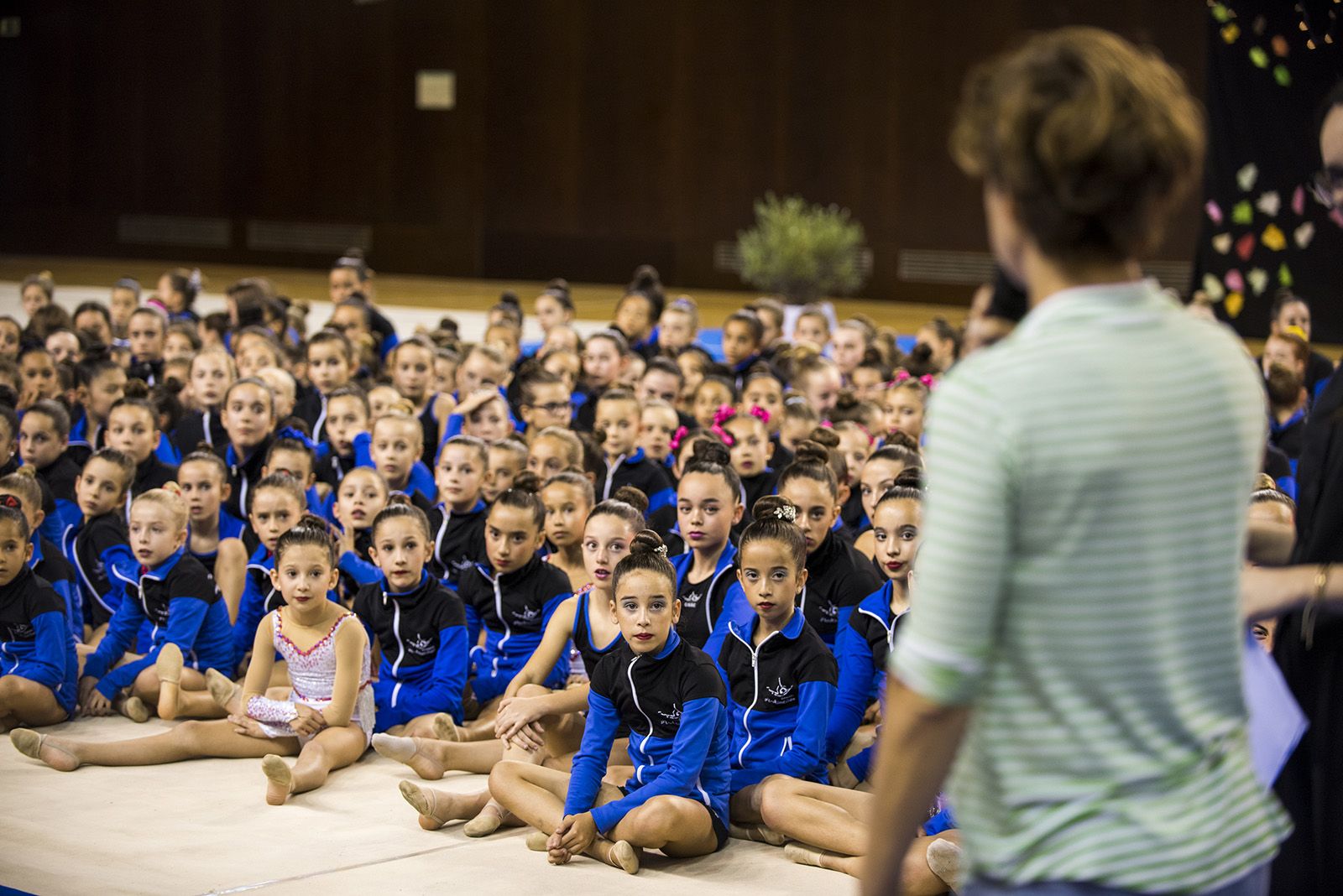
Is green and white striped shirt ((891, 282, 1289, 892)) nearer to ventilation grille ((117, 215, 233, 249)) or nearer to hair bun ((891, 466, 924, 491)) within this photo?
hair bun ((891, 466, 924, 491))

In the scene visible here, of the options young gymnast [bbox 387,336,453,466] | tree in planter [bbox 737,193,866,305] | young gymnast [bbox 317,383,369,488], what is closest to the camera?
young gymnast [bbox 317,383,369,488]

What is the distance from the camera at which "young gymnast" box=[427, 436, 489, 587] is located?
5148mm

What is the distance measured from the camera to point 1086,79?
1279mm

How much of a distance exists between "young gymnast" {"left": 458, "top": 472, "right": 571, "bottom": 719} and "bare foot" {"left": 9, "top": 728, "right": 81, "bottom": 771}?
3.70ft

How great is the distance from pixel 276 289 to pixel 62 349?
28.8 feet

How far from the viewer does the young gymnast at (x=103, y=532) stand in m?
5.08

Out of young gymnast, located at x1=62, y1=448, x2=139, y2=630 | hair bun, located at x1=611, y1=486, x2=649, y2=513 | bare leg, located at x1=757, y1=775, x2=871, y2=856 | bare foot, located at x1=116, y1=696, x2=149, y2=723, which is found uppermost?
hair bun, located at x1=611, y1=486, x2=649, y2=513

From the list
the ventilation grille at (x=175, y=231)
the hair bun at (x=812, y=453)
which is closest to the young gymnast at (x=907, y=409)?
the hair bun at (x=812, y=453)

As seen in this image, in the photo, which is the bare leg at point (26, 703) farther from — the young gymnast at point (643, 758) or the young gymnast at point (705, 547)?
the young gymnast at point (705, 547)

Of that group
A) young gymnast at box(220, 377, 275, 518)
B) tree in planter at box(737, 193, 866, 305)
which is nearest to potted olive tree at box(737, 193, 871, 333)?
tree in planter at box(737, 193, 866, 305)

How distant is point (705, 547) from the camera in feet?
14.9

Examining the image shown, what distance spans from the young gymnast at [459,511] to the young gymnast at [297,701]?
2.78 ft

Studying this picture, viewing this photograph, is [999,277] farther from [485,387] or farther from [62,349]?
[62,349]

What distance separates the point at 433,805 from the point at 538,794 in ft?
0.80
